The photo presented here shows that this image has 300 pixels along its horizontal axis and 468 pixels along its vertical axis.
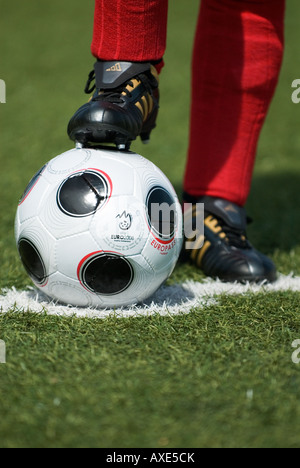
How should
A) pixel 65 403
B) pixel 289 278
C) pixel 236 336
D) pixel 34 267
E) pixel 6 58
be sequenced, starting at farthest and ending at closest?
pixel 6 58
pixel 289 278
pixel 34 267
pixel 236 336
pixel 65 403

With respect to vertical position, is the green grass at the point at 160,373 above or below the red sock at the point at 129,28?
below

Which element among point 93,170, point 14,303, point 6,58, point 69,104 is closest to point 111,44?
point 93,170

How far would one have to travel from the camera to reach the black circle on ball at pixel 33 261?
6.96ft

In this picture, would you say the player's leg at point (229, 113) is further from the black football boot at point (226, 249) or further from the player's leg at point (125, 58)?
the player's leg at point (125, 58)

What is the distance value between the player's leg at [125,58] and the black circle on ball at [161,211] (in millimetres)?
211

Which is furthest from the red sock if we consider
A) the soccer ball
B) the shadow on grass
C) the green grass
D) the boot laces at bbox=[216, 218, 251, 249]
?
the shadow on grass

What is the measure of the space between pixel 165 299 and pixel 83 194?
582mm

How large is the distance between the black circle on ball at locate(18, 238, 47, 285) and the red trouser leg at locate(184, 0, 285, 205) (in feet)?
3.33

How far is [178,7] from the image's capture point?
13422 millimetres

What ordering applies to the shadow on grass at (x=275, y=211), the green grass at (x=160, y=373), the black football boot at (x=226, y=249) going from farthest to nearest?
the shadow on grass at (x=275, y=211) → the black football boot at (x=226, y=249) → the green grass at (x=160, y=373)

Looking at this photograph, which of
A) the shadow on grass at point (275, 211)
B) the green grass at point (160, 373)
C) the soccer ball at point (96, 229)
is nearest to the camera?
the green grass at point (160, 373)

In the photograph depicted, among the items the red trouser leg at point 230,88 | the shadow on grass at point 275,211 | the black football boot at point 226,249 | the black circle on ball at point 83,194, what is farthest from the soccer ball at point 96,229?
the shadow on grass at point 275,211
